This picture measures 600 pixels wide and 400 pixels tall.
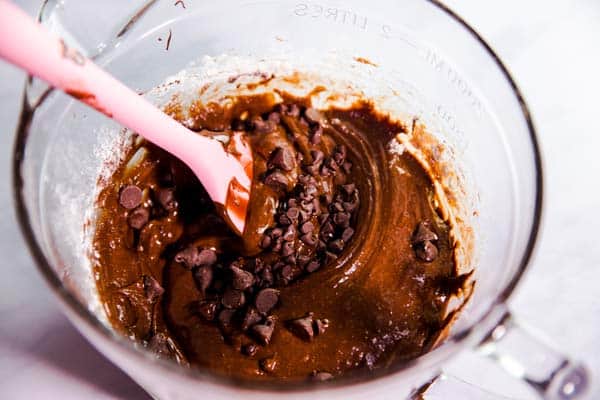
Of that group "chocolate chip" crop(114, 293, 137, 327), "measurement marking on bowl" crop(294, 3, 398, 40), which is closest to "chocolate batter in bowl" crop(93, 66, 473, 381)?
"chocolate chip" crop(114, 293, 137, 327)

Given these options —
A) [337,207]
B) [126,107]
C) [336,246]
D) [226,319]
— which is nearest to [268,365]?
[226,319]

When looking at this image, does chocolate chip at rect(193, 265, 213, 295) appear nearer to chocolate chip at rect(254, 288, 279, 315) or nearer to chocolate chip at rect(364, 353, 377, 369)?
chocolate chip at rect(254, 288, 279, 315)

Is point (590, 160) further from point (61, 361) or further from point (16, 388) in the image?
point (16, 388)

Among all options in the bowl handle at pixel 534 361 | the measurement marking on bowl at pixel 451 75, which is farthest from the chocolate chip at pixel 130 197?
the bowl handle at pixel 534 361

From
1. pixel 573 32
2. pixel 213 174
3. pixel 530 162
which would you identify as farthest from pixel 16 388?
pixel 573 32

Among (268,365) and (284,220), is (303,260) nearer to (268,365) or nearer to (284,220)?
(284,220)
